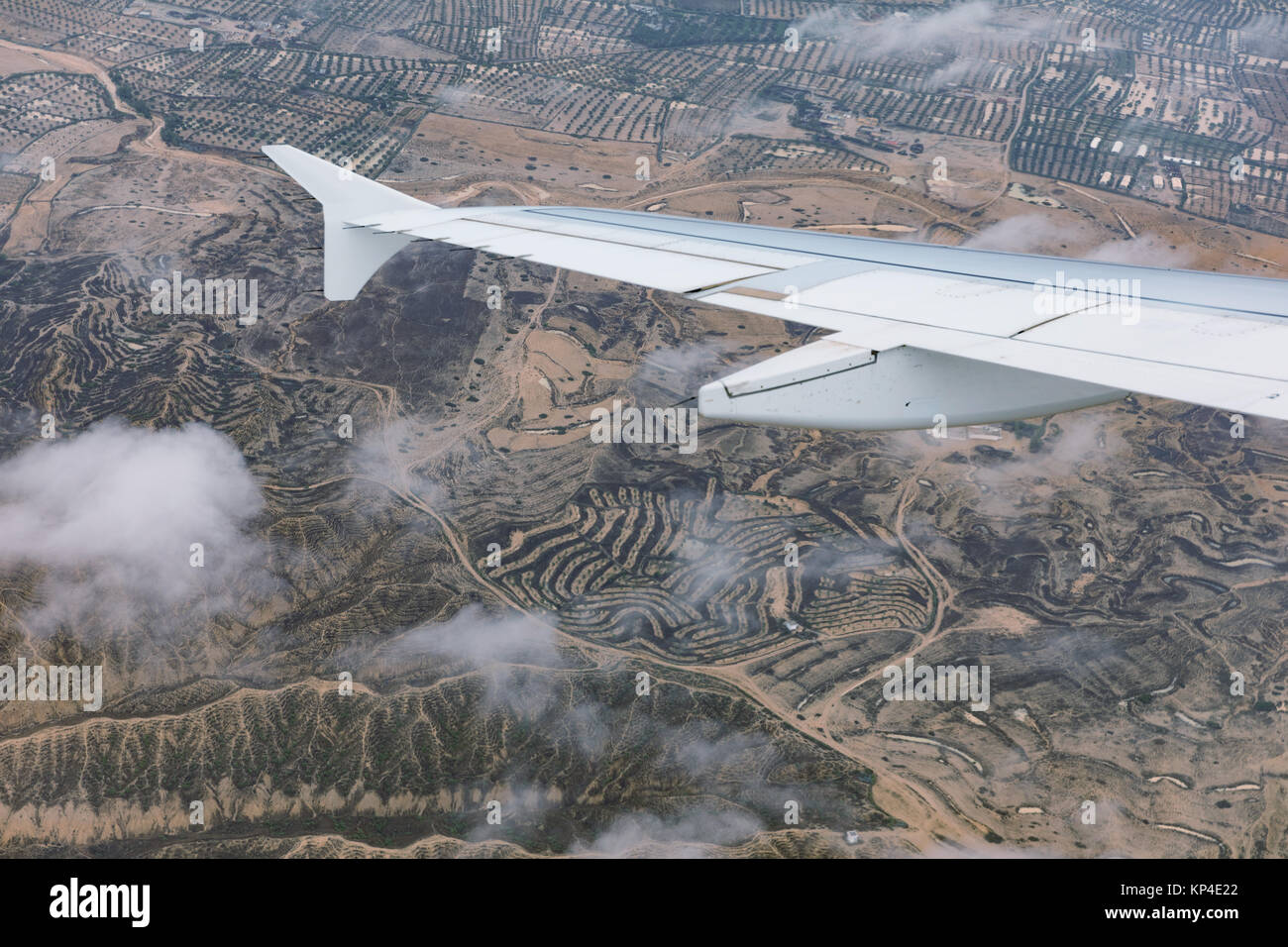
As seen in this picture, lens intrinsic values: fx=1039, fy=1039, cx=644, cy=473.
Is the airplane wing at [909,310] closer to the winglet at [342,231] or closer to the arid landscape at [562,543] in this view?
the winglet at [342,231]

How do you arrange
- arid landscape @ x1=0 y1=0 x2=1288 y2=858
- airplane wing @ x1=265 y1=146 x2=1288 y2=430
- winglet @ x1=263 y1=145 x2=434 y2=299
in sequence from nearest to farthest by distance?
airplane wing @ x1=265 y1=146 x2=1288 y2=430 < winglet @ x1=263 y1=145 x2=434 y2=299 < arid landscape @ x1=0 y1=0 x2=1288 y2=858

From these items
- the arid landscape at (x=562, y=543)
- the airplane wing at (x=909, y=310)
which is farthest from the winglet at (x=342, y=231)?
the arid landscape at (x=562, y=543)

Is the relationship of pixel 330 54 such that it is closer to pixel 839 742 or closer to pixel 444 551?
pixel 444 551

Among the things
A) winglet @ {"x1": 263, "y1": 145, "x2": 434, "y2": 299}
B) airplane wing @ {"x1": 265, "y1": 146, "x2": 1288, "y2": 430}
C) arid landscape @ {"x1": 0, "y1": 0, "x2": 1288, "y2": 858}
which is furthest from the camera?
arid landscape @ {"x1": 0, "y1": 0, "x2": 1288, "y2": 858}

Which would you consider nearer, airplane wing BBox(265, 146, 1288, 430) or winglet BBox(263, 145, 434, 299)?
airplane wing BBox(265, 146, 1288, 430)

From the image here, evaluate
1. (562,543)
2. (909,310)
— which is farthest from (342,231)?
(562,543)

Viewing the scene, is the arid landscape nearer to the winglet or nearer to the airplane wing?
the winglet

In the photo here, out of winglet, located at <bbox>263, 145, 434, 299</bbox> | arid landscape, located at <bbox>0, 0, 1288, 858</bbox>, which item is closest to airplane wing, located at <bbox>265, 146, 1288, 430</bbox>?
winglet, located at <bbox>263, 145, 434, 299</bbox>

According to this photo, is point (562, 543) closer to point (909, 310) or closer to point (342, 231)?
point (342, 231)
